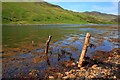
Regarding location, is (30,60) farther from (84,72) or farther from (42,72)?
(84,72)

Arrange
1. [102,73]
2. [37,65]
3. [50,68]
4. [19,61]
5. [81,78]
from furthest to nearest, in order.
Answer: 1. [19,61]
2. [37,65]
3. [50,68]
4. [102,73]
5. [81,78]

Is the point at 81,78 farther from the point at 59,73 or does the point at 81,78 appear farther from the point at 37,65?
the point at 37,65

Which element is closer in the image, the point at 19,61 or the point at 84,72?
the point at 84,72

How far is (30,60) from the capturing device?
89.5 ft

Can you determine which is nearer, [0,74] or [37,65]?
[0,74]

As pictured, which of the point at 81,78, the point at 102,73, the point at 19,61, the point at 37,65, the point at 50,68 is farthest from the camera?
the point at 19,61

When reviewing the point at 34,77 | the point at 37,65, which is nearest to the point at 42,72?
the point at 34,77

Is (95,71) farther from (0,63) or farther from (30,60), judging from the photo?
(0,63)

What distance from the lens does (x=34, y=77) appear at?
63.9 ft

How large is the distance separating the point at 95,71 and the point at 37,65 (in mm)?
7389

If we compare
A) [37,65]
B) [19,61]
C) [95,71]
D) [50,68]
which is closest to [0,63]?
[19,61]

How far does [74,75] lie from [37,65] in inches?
251

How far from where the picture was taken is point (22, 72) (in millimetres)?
21234

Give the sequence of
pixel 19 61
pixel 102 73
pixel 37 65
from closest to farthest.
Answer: pixel 102 73
pixel 37 65
pixel 19 61
